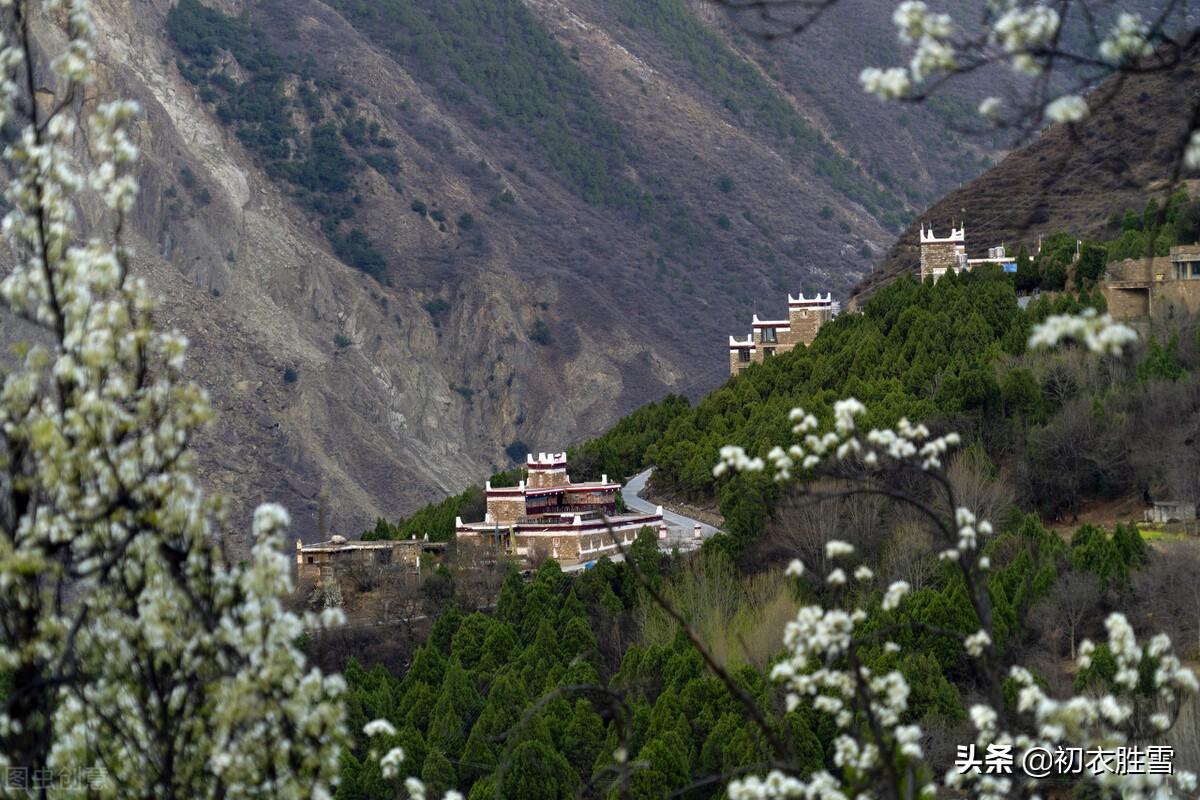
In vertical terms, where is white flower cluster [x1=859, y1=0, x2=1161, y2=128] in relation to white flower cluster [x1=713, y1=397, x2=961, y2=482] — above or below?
above

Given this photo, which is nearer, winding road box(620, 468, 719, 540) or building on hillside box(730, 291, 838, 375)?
winding road box(620, 468, 719, 540)

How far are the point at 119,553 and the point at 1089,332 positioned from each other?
3989 mm

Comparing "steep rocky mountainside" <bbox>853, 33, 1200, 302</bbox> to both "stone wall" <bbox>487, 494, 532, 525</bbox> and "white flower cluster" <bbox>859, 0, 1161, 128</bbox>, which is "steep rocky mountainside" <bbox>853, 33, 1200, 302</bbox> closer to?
"stone wall" <bbox>487, 494, 532, 525</bbox>

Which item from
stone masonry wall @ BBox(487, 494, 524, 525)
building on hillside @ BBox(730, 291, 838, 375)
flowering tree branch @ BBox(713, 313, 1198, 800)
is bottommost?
flowering tree branch @ BBox(713, 313, 1198, 800)

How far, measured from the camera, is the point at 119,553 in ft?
30.6

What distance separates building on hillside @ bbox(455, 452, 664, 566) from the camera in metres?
50.8

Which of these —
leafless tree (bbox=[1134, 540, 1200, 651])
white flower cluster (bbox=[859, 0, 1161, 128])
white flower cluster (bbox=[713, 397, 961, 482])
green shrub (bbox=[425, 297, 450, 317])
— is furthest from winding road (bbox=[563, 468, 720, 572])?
green shrub (bbox=[425, 297, 450, 317])

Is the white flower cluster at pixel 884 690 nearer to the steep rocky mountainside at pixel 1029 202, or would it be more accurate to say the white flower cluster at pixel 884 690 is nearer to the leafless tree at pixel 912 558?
the leafless tree at pixel 912 558

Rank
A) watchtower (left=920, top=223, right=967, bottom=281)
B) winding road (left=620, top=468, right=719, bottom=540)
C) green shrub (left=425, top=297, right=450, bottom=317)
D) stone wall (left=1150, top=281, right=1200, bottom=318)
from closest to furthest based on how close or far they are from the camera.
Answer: stone wall (left=1150, top=281, right=1200, bottom=318) < winding road (left=620, top=468, right=719, bottom=540) < watchtower (left=920, top=223, right=967, bottom=281) < green shrub (left=425, top=297, right=450, bottom=317)

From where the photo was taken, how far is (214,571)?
9.87 meters

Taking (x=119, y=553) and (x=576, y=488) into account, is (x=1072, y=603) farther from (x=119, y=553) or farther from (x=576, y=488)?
(x=119, y=553)

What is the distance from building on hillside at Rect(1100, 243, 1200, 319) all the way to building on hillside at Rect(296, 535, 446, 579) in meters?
16.5

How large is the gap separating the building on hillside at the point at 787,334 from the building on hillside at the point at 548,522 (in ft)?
31.6

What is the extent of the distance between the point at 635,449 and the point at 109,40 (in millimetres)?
48036
